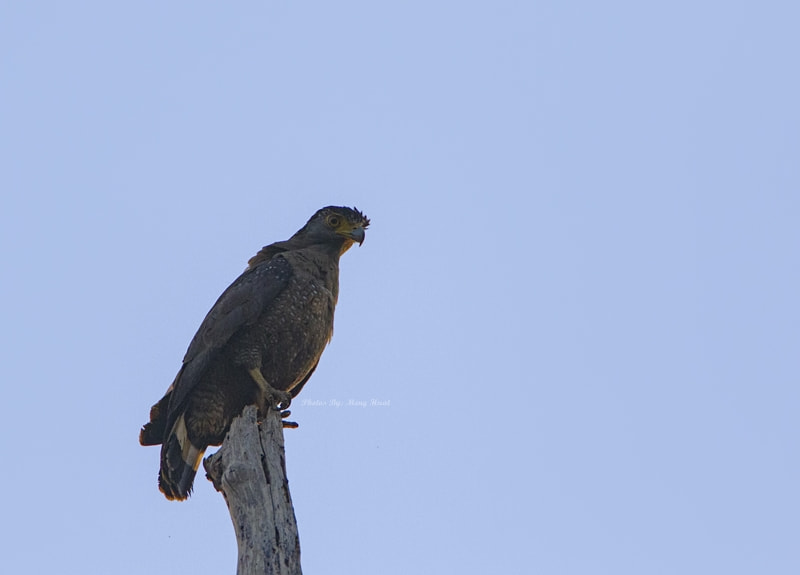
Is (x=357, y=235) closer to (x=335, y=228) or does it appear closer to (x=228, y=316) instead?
(x=335, y=228)

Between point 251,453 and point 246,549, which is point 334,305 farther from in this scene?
point 246,549

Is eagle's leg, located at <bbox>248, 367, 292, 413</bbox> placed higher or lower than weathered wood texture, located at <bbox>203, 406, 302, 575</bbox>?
higher

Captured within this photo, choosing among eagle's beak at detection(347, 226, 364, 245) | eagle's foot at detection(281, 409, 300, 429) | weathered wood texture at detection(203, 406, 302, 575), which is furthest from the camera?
eagle's beak at detection(347, 226, 364, 245)

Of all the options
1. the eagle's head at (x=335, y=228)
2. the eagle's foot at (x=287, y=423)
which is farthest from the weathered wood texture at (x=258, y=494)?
the eagle's head at (x=335, y=228)

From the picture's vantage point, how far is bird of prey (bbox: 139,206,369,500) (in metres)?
7.65

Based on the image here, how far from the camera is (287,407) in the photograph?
306 inches

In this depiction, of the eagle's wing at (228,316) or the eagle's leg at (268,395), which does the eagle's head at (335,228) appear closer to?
the eagle's wing at (228,316)

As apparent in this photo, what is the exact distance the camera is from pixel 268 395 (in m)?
7.74

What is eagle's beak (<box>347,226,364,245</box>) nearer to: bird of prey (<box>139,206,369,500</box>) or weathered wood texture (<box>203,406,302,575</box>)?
bird of prey (<box>139,206,369,500</box>)

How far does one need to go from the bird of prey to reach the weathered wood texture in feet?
4.71

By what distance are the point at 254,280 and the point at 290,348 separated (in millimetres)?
593

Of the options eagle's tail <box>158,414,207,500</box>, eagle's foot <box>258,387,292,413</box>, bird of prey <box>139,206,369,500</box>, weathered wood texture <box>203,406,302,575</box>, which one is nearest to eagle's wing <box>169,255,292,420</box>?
bird of prey <box>139,206,369,500</box>

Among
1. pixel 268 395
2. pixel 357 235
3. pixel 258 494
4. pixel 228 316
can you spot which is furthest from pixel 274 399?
pixel 258 494

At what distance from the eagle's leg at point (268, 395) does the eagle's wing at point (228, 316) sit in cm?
34
